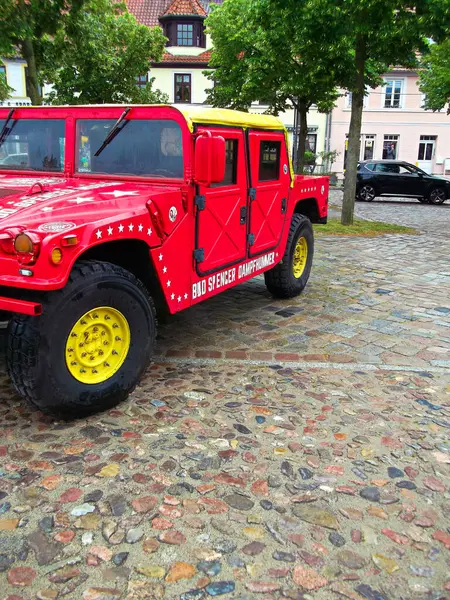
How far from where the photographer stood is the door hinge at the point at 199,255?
414cm

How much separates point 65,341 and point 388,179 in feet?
63.6

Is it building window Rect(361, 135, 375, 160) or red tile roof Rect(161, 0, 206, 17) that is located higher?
red tile roof Rect(161, 0, 206, 17)

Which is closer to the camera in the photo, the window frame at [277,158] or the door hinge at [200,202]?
the door hinge at [200,202]

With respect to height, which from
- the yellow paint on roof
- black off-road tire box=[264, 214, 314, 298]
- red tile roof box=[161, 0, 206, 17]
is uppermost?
red tile roof box=[161, 0, 206, 17]

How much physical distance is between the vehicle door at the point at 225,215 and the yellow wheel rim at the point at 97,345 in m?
0.92

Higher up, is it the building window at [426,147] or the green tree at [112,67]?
the green tree at [112,67]

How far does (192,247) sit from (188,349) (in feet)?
3.67

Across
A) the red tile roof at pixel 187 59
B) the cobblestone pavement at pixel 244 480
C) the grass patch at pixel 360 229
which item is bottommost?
the cobblestone pavement at pixel 244 480

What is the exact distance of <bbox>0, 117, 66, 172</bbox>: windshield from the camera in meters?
4.49

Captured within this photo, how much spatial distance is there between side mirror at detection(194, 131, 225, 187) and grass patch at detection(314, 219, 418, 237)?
26.6 ft

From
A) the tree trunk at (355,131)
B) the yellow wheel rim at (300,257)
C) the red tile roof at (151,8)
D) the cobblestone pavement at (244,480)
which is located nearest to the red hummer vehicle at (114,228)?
the cobblestone pavement at (244,480)

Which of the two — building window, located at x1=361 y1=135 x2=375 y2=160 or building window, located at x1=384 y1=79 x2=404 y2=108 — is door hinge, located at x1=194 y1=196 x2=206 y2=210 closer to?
building window, located at x1=361 y1=135 x2=375 y2=160

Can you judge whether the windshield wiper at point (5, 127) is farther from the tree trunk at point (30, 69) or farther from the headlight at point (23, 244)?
the tree trunk at point (30, 69)

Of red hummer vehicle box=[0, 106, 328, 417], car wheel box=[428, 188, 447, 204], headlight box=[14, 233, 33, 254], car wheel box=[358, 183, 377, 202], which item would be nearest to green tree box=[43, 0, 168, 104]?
car wheel box=[358, 183, 377, 202]
